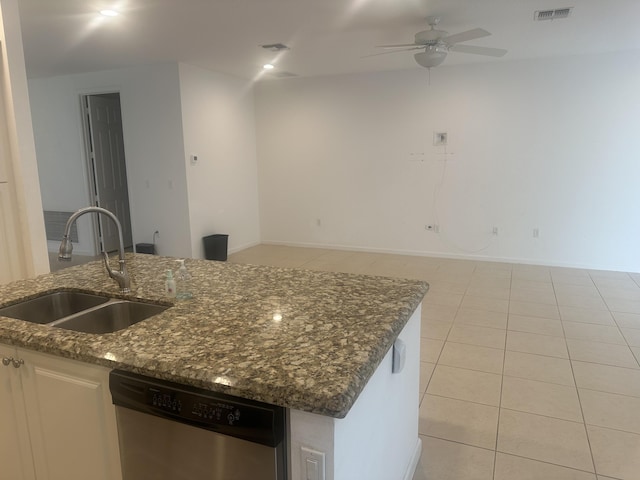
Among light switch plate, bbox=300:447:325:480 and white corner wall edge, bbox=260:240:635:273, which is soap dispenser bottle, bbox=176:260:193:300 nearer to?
light switch plate, bbox=300:447:325:480

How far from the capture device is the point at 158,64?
5.56m

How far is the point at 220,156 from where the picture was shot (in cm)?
638

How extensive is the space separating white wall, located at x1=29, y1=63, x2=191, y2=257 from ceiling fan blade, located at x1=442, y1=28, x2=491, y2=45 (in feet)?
10.9

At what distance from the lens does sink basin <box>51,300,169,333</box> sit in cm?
183

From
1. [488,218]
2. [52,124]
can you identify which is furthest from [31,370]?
[52,124]

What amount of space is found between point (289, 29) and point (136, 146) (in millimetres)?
2977

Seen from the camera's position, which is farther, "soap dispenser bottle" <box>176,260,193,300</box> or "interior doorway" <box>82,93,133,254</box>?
"interior doorway" <box>82,93,133,254</box>

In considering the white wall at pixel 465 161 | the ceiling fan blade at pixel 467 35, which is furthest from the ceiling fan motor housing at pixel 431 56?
the white wall at pixel 465 161

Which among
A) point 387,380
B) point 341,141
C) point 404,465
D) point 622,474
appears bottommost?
point 622,474

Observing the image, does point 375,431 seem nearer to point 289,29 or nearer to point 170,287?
point 170,287

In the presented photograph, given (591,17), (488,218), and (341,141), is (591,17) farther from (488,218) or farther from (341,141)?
(341,141)

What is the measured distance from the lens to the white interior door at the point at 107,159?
257 inches

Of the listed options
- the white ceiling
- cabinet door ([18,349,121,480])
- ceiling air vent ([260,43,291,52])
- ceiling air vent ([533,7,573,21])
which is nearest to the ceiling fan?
the white ceiling

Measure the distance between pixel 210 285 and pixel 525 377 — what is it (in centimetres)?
222
